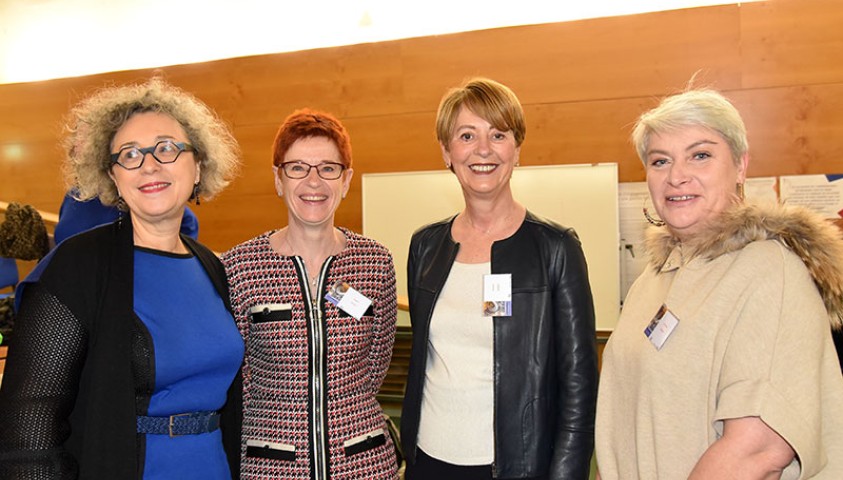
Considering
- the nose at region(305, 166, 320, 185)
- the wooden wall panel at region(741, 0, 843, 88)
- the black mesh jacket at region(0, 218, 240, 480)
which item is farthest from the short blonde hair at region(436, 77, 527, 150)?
the wooden wall panel at region(741, 0, 843, 88)

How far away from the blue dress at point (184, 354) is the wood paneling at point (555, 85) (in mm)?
3906

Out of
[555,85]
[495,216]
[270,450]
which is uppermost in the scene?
[555,85]

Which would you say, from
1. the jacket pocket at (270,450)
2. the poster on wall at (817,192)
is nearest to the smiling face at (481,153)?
the jacket pocket at (270,450)

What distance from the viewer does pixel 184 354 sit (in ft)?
5.64

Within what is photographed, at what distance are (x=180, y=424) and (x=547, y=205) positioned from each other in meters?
4.03

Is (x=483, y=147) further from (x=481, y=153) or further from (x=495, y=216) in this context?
(x=495, y=216)

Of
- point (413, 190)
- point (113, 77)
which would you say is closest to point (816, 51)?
point (413, 190)

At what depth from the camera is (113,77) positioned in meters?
6.97

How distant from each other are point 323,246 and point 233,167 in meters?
0.39

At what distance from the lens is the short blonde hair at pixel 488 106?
81.4 inches

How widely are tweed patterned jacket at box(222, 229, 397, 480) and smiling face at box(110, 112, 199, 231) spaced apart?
1.11 ft

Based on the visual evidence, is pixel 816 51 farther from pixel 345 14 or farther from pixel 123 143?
pixel 123 143

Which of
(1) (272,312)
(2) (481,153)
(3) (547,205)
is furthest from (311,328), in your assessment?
(3) (547,205)

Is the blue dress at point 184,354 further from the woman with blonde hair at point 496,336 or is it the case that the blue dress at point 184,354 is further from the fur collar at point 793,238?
the fur collar at point 793,238
